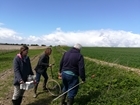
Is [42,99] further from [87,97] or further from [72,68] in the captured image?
[72,68]

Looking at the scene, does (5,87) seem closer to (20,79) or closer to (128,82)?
(20,79)

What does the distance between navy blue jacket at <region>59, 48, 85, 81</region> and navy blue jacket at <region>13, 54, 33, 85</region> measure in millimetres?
1205

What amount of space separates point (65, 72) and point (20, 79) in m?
1.40

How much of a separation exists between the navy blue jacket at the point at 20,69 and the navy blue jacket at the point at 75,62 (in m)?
1.20

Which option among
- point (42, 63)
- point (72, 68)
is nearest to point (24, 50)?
point (72, 68)

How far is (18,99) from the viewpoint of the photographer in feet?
24.6

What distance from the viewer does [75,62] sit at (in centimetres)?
716

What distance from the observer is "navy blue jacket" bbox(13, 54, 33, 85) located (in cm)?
704

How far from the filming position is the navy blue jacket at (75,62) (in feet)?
23.1

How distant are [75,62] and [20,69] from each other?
1.69 m

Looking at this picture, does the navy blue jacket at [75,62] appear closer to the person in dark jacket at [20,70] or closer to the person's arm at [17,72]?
the person in dark jacket at [20,70]

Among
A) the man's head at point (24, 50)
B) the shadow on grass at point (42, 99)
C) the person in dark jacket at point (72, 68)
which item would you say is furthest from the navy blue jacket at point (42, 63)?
the man's head at point (24, 50)

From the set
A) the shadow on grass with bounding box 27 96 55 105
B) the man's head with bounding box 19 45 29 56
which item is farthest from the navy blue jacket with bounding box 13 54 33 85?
the shadow on grass with bounding box 27 96 55 105

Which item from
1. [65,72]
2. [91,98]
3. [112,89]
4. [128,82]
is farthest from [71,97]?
[128,82]
